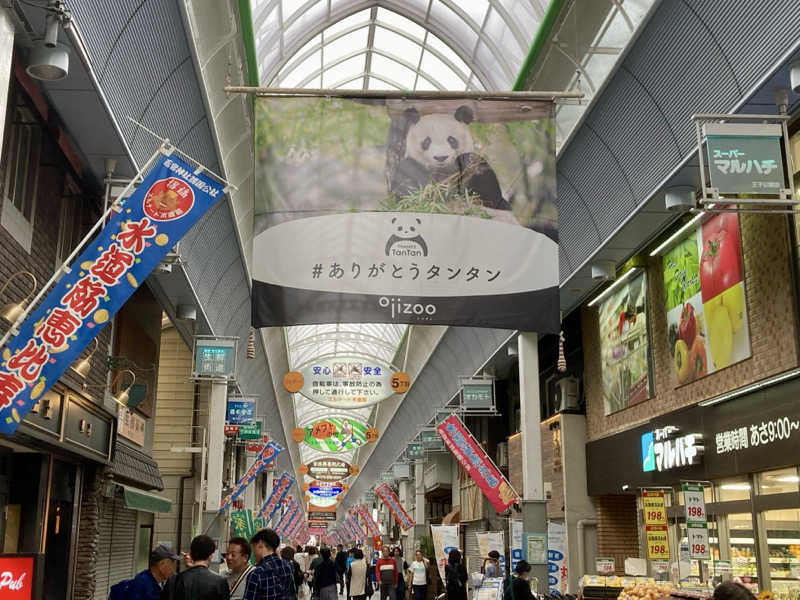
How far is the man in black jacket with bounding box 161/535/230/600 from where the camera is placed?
5.82 m

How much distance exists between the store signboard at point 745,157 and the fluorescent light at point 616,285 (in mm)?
7419

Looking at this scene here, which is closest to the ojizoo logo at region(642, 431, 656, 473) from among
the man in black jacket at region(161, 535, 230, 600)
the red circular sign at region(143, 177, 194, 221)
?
the red circular sign at region(143, 177, 194, 221)

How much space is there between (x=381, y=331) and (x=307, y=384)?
12709 mm

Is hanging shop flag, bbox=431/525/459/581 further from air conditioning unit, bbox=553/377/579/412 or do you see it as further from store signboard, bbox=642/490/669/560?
store signboard, bbox=642/490/669/560

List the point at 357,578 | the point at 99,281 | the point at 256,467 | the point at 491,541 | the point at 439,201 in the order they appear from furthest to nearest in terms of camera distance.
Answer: the point at 256,467 < the point at 357,578 < the point at 491,541 < the point at 439,201 < the point at 99,281

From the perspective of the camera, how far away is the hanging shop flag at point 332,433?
119 feet

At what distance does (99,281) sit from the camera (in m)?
7.46

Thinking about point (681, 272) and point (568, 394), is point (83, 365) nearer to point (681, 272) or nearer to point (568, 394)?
point (681, 272)

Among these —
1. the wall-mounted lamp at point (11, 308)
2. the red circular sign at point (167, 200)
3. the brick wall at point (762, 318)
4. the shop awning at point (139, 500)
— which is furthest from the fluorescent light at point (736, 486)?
the wall-mounted lamp at point (11, 308)

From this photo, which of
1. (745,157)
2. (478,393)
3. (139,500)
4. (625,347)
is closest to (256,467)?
(478,393)

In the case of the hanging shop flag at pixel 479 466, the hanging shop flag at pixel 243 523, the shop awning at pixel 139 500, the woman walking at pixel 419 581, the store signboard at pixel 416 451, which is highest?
the store signboard at pixel 416 451

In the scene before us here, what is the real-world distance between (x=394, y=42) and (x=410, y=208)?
357 inches

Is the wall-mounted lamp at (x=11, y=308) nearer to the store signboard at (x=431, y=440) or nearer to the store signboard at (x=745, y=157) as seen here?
the store signboard at (x=745, y=157)

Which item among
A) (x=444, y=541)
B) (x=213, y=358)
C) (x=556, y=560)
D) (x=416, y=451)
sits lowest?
(x=556, y=560)
